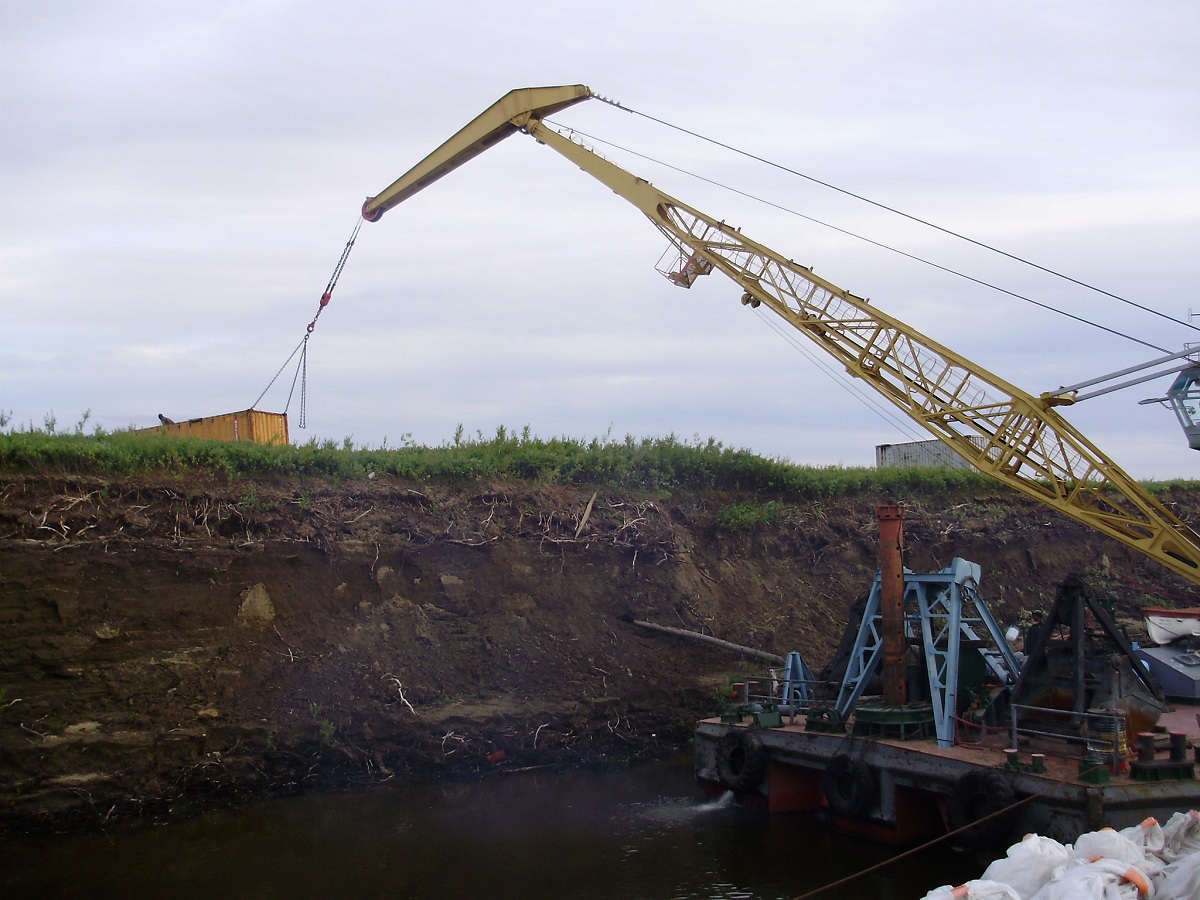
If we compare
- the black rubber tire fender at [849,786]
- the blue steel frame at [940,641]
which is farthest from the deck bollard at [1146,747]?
the black rubber tire fender at [849,786]

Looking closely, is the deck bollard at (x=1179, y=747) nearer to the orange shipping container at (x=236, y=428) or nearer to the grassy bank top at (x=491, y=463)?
the grassy bank top at (x=491, y=463)

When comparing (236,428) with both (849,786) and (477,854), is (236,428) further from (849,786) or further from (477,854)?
(849,786)

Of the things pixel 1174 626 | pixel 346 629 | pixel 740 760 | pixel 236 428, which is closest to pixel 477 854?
pixel 740 760

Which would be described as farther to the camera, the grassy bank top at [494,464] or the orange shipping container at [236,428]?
the orange shipping container at [236,428]

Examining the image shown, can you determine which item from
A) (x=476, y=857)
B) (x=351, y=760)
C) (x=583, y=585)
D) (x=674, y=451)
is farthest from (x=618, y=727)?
(x=674, y=451)

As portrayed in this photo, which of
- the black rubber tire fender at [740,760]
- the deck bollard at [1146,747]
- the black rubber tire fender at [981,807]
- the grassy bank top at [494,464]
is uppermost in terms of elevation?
the grassy bank top at [494,464]

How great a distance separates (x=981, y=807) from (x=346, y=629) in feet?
37.8

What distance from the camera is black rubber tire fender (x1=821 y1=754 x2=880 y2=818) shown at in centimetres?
1371

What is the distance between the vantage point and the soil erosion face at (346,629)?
54.0ft

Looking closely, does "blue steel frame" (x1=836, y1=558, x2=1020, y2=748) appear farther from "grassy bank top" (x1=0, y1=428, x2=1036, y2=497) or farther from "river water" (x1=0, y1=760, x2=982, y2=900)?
"grassy bank top" (x1=0, y1=428, x2=1036, y2=497)

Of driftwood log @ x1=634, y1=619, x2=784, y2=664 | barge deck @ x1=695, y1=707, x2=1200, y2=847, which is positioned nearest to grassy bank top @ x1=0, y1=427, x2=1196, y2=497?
driftwood log @ x1=634, y1=619, x2=784, y2=664

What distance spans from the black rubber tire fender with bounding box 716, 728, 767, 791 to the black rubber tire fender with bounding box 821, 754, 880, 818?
133 centimetres

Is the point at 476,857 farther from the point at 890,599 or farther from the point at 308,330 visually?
the point at 308,330

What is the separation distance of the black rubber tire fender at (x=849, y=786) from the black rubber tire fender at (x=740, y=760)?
4.36 feet
